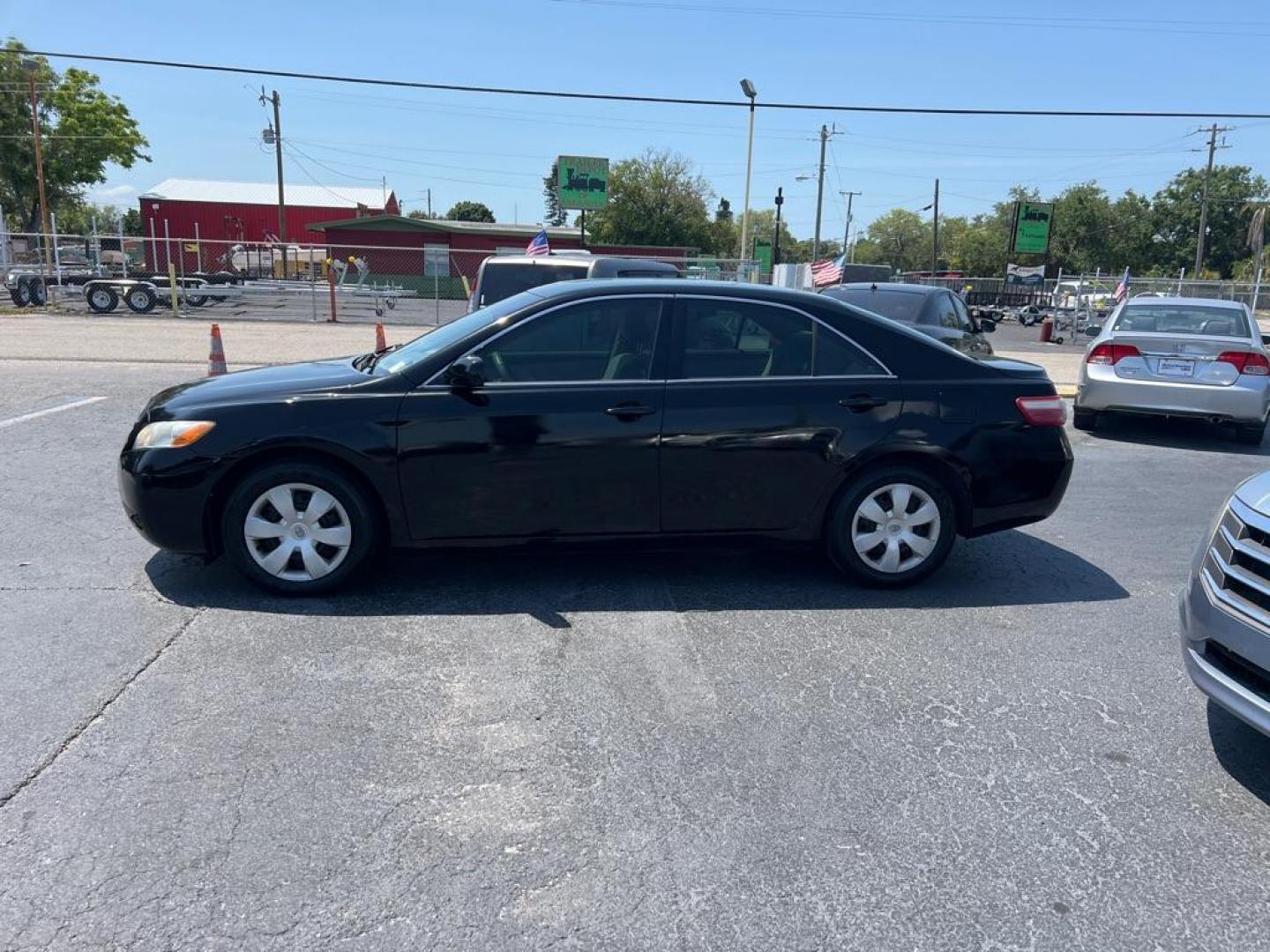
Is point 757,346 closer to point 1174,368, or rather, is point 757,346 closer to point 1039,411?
point 1039,411

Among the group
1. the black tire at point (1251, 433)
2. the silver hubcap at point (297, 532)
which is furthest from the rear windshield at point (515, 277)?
the black tire at point (1251, 433)

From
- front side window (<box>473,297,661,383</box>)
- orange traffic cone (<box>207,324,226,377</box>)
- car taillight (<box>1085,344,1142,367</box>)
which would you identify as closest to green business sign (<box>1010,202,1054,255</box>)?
car taillight (<box>1085,344,1142,367</box>)

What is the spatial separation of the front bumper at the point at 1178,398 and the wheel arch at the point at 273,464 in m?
8.19

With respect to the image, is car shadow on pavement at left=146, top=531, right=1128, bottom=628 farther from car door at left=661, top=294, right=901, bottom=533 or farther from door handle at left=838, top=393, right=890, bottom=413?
door handle at left=838, top=393, right=890, bottom=413

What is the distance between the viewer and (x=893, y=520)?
5039 mm

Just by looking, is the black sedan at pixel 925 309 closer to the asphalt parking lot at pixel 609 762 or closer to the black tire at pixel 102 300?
the asphalt parking lot at pixel 609 762

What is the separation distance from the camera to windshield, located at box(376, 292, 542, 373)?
192 inches

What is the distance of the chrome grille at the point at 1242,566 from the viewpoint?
306 cm

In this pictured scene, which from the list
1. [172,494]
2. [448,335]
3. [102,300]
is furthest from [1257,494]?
[102,300]

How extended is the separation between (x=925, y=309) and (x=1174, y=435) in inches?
126

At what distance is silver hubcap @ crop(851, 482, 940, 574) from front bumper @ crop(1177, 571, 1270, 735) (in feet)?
5.54

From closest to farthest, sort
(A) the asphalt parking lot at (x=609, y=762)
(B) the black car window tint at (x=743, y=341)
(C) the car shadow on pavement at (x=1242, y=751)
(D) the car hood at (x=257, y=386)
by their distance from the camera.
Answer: (A) the asphalt parking lot at (x=609, y=762), (C) the car shadow on pavement at (x=1242, y=751), (D) the car hood at (x=257, y=386), (B) the black car window tint at (x=743, y=341)

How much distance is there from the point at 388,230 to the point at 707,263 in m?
20.3

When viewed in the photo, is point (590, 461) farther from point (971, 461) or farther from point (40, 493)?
point (40, 493)
